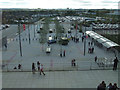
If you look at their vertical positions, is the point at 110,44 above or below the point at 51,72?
above

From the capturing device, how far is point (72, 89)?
949cm

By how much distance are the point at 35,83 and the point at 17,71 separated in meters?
3.07

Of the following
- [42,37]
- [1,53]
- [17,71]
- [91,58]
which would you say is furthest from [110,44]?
[1,53]

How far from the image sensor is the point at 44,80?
1080cm

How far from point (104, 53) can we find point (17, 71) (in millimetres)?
13695

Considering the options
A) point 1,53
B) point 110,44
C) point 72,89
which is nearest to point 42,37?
point 1,53

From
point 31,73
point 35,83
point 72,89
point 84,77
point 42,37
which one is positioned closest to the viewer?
point 72,89

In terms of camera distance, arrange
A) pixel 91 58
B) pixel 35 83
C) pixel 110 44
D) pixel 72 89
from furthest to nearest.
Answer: pixel 110 44 < pixel 91 58 < pixel 35 83 < pixel 72 89

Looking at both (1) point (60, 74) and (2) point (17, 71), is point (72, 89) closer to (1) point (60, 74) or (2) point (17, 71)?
(1) point (60, 74)

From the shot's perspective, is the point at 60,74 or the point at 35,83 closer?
the point at 35,83

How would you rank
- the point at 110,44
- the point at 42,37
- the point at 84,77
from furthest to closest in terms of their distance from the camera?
the point at 42,37
the point at 110,44
the point at 84,77

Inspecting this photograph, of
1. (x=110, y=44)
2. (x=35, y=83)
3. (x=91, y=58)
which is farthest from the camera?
(x=110, y=44)

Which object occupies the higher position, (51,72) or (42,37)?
(42,37)

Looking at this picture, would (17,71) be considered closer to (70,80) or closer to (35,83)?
(35,83)
